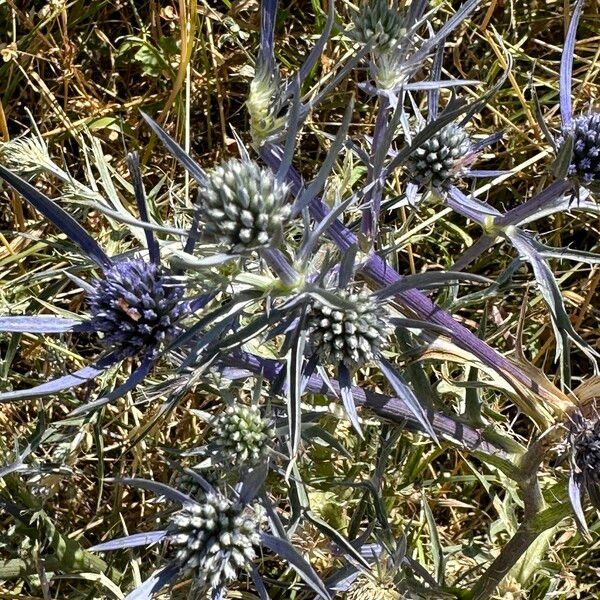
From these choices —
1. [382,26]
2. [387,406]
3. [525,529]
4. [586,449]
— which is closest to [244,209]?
[382,26]

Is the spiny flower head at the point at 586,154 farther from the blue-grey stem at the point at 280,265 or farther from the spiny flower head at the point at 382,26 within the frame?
the blue-grey stem at the point at 280,265

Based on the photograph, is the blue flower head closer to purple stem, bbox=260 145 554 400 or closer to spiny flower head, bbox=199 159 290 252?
purple stem, bbox=260 145 554 400

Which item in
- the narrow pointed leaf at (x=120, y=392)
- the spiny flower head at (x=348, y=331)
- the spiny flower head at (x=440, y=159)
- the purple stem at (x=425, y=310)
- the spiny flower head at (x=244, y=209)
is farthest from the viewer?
the spiny flower head at (x=440, y=159)

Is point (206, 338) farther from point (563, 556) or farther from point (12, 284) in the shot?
point (563, 556)

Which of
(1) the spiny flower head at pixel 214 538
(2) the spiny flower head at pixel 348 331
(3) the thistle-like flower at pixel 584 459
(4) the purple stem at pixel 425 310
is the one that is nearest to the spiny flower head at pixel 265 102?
(4) the purple stem at pixel 425 310

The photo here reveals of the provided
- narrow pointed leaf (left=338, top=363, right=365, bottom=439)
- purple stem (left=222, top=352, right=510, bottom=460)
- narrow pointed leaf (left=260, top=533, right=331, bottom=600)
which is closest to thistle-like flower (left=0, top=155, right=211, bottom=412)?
purple stem (left=222, top=352, right=510, bottom=460)

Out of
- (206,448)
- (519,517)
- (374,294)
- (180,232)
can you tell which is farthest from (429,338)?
(519,517)
